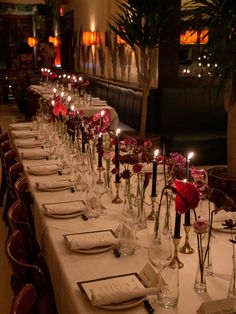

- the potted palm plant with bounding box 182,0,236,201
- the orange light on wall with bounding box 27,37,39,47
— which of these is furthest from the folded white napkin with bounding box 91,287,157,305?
the orange light on wall with bounding box 27,37,39,47

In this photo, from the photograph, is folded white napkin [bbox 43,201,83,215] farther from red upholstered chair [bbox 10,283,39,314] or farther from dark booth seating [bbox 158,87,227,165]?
dark booth seating [bbox 158,87,227,165]

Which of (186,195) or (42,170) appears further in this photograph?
(42,170)

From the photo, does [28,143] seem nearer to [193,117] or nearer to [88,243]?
[88,243]

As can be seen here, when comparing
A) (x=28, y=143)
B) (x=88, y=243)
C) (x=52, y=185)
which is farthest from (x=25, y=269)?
(x=28, y=143)

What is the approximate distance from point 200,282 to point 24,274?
693 millimetres

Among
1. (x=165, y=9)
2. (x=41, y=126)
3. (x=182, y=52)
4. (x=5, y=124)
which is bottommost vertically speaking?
(x=5, y=124)

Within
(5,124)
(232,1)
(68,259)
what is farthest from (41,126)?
(5,124)

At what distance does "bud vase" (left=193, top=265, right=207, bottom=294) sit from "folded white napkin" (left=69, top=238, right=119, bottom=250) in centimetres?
45

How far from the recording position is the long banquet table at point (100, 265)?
154 cm

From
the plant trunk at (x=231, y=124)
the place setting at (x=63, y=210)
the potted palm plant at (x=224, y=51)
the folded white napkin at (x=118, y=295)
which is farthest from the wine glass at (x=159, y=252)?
the plant trunk at (x=231, y=124)

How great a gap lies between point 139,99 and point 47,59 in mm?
8211

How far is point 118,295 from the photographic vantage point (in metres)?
1.49

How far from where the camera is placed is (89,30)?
10.9m

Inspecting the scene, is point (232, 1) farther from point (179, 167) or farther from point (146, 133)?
point (146, 133)
